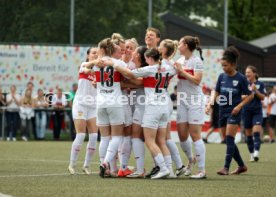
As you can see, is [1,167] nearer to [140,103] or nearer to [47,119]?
[140,103]

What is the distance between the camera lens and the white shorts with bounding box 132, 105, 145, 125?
14078 millimetres

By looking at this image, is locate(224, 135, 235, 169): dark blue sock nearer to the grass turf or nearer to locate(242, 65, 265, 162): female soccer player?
the grass turf

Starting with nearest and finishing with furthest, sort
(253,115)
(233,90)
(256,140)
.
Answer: (233,90)
(253,115)
(256,140)

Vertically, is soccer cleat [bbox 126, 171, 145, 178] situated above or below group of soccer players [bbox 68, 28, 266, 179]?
below

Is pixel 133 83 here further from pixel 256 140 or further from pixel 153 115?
pixel 256 140

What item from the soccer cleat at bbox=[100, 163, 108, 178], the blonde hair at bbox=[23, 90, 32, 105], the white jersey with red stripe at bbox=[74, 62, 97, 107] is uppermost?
the blonde hair at bbox=[23, 90, 32, 105]

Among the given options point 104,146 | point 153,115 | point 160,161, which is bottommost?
point 160,161

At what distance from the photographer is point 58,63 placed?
31.7 metres

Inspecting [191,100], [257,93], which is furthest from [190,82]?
[257,93]

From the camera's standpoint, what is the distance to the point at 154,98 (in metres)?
13.8

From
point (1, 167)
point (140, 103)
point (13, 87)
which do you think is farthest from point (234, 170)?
point (13, 87)

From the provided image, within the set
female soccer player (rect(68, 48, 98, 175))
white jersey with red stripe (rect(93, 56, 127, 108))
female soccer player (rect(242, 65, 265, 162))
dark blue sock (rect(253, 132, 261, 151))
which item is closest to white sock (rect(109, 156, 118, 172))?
female soccer player (rect(68, 48, 98, 175))

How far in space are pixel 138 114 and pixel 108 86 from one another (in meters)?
0.68

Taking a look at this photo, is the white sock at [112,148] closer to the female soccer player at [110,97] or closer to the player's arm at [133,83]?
the female soccer player at [110,97]
